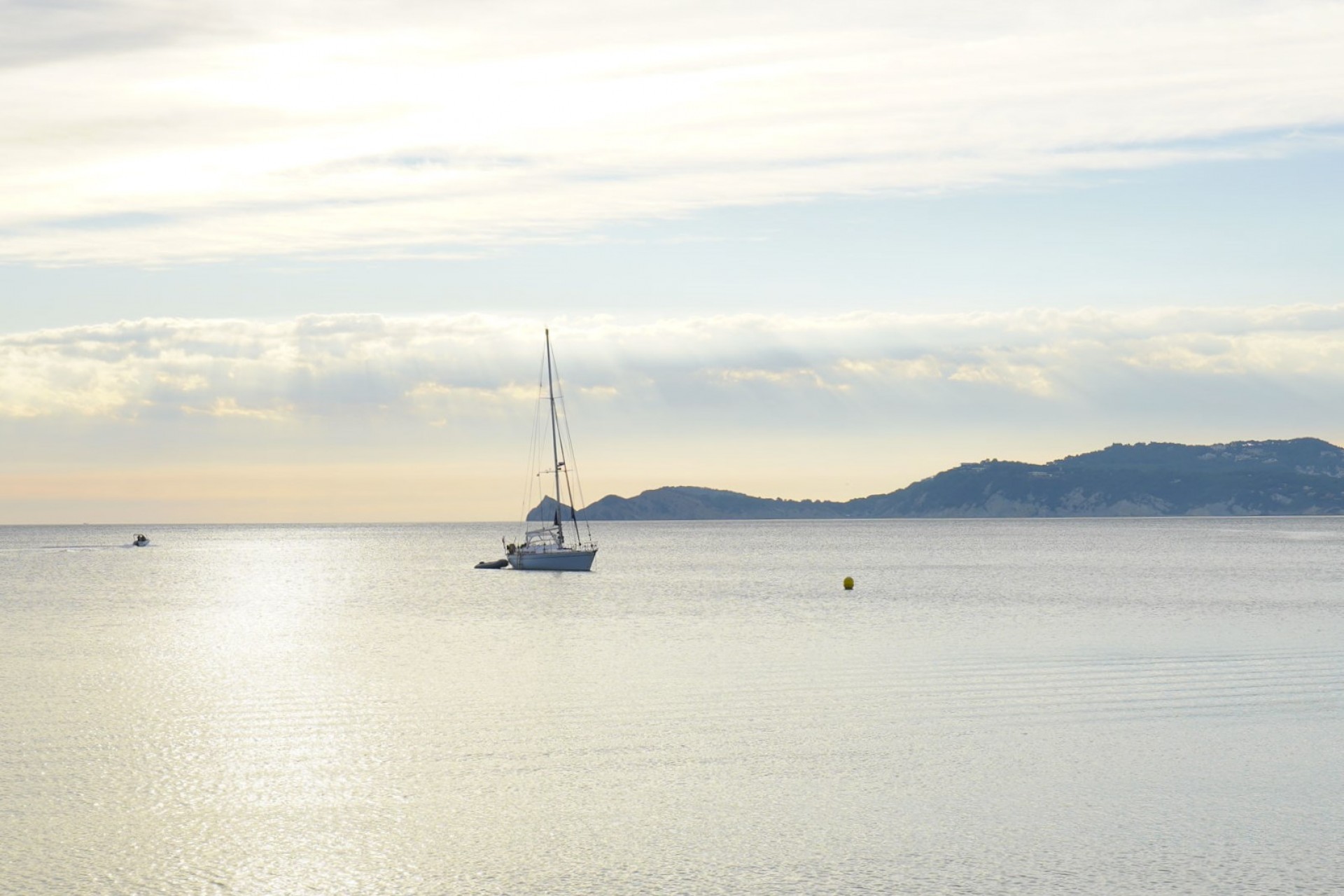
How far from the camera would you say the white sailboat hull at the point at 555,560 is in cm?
13212

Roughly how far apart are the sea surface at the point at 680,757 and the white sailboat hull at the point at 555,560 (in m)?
54.6

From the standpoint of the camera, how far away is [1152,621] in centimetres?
7550

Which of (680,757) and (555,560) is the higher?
(555,560)

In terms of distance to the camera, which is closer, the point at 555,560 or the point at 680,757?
the point at 680,757

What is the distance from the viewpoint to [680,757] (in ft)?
112

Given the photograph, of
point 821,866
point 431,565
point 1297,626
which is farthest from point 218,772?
point 431,565

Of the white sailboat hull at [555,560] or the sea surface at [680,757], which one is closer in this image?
the sea surface at [680,757]

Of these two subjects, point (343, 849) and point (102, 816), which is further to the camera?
point (102, 816)

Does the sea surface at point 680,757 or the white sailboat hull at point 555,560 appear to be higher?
the white sailboat hull at point 555,560

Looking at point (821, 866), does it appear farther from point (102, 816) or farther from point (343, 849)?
point (102, 816)

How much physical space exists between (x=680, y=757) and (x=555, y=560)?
325ft

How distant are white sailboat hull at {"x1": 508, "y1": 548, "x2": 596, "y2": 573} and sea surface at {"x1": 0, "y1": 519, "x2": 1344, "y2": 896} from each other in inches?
2149

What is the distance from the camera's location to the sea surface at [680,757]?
24.5 metres

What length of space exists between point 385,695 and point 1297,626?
49.6 m
